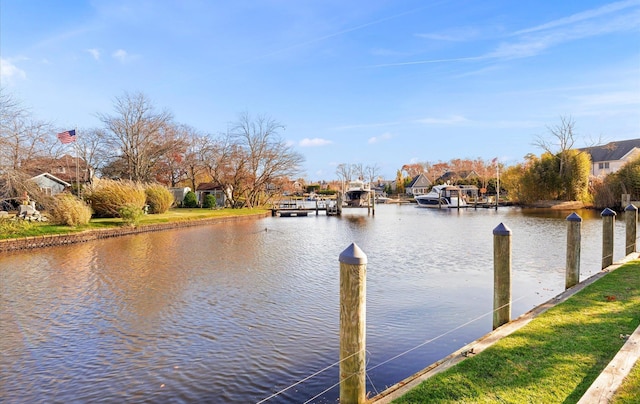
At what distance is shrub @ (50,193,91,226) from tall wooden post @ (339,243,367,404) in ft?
64.1

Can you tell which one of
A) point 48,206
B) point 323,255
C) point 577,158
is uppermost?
point 577,158

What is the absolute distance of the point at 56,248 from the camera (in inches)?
637

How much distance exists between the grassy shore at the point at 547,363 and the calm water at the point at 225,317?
4.03ft

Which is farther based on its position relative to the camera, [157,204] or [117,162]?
[117,162]

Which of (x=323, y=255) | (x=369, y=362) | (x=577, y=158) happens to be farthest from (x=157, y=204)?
(x=577, y=158)

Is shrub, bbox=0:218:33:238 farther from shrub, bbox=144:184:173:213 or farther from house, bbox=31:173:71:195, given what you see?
house, bbox=31:173:71:195

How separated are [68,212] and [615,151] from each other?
6527 centimetres

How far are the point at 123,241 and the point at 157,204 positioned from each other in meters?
10.7

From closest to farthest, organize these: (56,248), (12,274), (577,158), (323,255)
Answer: (12,274)
(323,255)
(56,248)
(577,158)

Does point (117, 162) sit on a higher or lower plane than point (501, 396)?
higher

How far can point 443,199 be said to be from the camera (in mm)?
51344

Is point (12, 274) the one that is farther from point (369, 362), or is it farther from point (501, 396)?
point (501, 396)

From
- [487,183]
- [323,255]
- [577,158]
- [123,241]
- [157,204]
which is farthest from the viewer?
[487,183]

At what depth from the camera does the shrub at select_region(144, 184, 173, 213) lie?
92.4 feet
